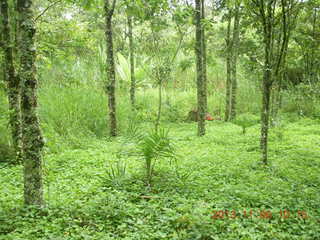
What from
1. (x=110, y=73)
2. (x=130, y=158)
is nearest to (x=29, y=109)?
(x=130, y=158)

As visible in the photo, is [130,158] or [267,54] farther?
[130,158]

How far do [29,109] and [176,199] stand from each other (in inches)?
77.8

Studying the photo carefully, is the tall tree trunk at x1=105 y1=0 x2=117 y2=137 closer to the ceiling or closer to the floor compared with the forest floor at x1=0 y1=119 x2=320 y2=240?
closer to the ceiling

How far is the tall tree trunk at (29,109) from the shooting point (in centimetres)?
296

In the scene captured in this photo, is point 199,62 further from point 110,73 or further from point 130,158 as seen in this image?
point 130,158

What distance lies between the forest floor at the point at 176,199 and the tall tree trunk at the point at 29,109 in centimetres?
27

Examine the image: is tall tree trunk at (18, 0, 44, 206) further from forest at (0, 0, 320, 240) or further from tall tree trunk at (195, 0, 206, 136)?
tall tree trunk at (195, 0, 206, 136)

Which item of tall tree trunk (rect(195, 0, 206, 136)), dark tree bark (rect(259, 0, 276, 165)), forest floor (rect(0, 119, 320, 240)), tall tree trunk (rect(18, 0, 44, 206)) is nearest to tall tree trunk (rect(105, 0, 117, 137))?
forest floor (rect(0, 119, 320, 240))

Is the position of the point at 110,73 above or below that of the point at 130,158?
above

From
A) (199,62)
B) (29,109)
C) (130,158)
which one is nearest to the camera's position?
(29,109)

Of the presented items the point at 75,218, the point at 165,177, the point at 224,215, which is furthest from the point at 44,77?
the point at 224,215

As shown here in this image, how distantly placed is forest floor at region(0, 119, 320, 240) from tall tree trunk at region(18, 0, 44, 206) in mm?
270

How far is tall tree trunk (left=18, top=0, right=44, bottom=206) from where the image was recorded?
2.96 m

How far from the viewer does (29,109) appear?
305 cm
